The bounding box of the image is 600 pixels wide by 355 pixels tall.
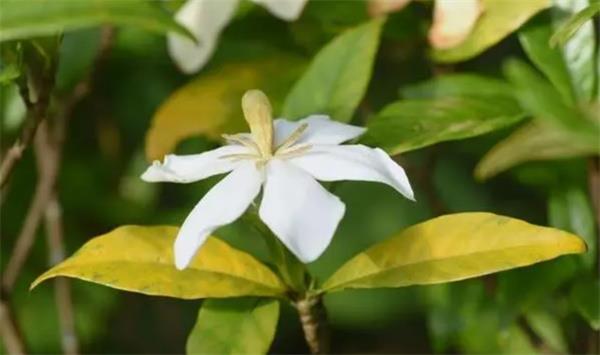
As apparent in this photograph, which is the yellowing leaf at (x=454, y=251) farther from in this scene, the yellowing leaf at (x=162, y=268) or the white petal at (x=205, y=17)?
the white petal at (x=205, y=17)

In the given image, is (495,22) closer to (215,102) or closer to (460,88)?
(460,88)

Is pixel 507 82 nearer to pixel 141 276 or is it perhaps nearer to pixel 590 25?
pixel 590 25

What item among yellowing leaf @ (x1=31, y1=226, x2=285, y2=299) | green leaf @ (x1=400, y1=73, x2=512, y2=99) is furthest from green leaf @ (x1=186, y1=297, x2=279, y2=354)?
green leaf @ (x1=400, y1=73, x2=512, y2=99)

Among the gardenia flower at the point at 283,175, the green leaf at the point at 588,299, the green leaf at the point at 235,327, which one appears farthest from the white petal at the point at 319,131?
the green leaf at the point at 588,299

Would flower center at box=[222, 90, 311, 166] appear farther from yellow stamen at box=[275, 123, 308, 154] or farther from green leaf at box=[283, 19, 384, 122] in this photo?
green leaf at box=[283, 19, 384, 122]

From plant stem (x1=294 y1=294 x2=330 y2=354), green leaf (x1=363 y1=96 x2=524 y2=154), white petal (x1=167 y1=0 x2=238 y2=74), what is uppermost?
white petal (x1=167 y1=0 x2=238 y2=74)

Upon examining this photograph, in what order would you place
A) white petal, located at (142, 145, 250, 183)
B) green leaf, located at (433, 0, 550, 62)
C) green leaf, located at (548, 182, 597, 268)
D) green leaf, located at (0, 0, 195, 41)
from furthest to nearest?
1. green leaf, located at (548, 182, 597, 268)
2. green leaf, located at (433, 0, 550, 62)
3. white petal, located at (142, 145, 250, 183)
4. green leaf, located at (0, 0, 195, 41)

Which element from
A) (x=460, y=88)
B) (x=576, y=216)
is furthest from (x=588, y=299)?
(x=460, y=88)
